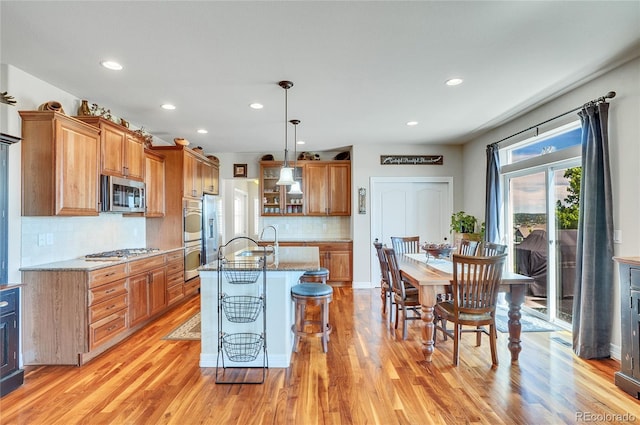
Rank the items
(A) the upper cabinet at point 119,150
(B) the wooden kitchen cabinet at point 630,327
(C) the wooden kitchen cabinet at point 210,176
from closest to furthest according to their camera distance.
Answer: (B) the wooden kitchen cabinet at point 630,327 → (A) the upper cabinet at point 119,150 → (C) the wooden kitchen cabinet at point 210,176

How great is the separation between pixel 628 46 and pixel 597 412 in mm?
2705

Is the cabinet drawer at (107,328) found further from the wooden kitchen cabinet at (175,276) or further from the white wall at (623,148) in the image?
the white wall at (623,148)

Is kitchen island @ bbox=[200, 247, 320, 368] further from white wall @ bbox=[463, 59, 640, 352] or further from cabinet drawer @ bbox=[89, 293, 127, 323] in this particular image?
white wall @ bbox=[463, 59, 640, 352]

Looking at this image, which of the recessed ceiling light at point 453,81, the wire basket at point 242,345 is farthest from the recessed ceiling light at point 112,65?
the recessed ceiling light at point 453,81

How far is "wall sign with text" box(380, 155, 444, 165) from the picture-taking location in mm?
5992

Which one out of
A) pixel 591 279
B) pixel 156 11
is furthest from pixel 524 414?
pixel 156 11

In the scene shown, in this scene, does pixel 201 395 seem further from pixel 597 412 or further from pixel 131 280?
pixel 597 412

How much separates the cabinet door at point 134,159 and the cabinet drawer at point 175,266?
3.97 feet

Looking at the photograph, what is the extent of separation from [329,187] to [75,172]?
4039 millimetres

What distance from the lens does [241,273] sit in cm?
280

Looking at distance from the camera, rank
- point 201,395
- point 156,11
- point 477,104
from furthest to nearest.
Result: point 477,104
point 201,395
point 156,11

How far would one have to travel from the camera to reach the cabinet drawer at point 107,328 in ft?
9.63

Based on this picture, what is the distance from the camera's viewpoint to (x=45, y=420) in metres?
2.12
